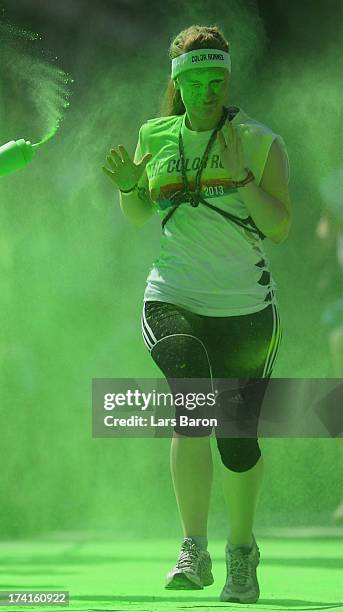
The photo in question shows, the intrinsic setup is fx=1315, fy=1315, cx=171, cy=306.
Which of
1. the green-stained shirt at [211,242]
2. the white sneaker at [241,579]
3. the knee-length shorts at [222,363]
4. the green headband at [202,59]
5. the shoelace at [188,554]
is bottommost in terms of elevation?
the white sneaker at [241,579]

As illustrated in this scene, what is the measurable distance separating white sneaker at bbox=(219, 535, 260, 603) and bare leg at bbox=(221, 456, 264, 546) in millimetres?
35

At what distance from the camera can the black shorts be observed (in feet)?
11.1

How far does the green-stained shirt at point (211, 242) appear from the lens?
3414mm

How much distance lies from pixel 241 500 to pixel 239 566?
6.7 inches

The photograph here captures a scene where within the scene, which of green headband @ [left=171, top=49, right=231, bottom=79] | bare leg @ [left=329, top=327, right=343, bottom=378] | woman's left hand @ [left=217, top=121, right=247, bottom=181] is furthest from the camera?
bare leg @ [left=329, top=327, right=343, bottom=378]

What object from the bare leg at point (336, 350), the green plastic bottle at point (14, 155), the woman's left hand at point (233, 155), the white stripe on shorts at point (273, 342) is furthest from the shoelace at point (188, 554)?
the bare leg at point (336, 350)

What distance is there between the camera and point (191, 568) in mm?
3391

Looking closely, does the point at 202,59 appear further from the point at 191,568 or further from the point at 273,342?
Answer: the point at 191,568

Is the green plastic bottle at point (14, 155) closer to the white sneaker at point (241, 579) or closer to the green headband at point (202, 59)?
the green headband at point (202, 59)

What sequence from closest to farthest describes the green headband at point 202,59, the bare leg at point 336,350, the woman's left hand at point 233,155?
the woman's left hand at point 233,155 → the green headband at point 202,59 → the bare leg at point 336,350

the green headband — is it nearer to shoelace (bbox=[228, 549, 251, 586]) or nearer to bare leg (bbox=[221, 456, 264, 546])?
bare leg (bbox=[221, 456, 264, 546])

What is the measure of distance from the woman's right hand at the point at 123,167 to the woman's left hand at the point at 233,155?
229mm

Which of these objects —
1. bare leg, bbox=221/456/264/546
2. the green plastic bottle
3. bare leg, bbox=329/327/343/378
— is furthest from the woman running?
bare leg, bbox=329/327/343/378

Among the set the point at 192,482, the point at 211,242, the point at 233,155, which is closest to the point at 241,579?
the point at 192,482
